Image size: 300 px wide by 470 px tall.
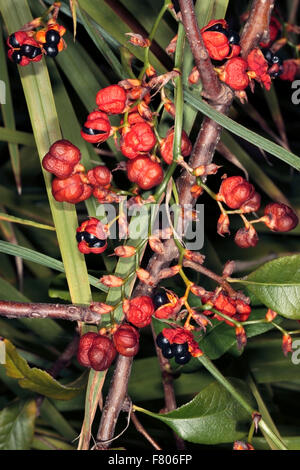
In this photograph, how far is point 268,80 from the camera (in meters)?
0.79

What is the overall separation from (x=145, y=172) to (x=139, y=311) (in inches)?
6.3

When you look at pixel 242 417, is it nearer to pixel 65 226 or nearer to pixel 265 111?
pixel 65 226

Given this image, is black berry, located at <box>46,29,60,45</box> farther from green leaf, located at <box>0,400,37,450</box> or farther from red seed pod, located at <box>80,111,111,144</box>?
green leaf, located at <box>0,400,37,450</box>

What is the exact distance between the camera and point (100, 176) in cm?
72

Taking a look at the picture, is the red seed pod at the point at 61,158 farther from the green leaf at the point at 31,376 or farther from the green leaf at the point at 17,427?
the green leaf at the point at 17,427

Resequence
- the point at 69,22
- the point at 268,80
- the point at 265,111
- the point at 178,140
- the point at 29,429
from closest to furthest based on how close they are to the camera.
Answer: the point at 178,140 < the point at 268,80 < the point at 29,429 < the point at 69,22 < the point at 265,111

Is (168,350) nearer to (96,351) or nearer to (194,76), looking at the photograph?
(96,351)

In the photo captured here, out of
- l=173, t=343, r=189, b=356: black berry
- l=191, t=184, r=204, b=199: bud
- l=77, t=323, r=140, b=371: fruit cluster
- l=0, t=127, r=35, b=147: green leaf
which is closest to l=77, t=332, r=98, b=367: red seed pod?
l=77, t=323, r=140, b=371: fruit cluster

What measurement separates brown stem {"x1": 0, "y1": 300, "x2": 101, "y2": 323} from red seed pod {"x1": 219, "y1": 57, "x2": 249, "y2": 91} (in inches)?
12.7

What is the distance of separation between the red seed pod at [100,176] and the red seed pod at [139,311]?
0.14 metres

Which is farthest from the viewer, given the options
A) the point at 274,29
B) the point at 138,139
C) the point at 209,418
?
the point at 274,29

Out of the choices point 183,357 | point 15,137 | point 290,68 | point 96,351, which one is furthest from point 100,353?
point 290,68

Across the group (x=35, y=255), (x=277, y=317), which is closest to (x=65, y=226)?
(x=35, y=255)

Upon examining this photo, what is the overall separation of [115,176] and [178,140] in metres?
0.45
